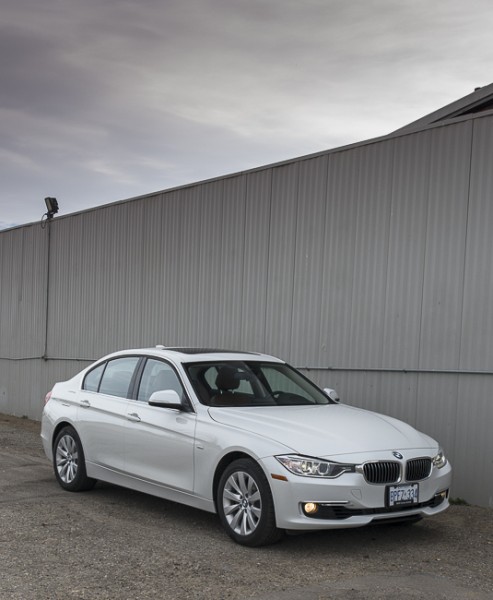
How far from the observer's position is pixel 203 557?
20.3ft

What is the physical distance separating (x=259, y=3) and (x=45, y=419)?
21.6ft

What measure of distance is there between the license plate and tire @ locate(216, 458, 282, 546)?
916 millimetres

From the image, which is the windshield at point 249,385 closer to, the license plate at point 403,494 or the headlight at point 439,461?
the headlight at point 439,461

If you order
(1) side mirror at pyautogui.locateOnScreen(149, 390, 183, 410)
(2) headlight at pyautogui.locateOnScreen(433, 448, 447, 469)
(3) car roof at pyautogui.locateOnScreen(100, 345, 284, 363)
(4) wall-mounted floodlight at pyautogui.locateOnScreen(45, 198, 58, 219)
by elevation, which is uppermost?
(4) wall-mounted floodlight at pyautogui.locateOnScreen(45, 198, 58, 219)

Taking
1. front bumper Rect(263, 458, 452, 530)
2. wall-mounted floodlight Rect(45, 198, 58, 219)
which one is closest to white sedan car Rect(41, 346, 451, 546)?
front bumper Rect(263, 458, 452, 530)

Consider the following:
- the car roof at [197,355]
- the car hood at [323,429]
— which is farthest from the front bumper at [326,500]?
the car roof at [197,355]

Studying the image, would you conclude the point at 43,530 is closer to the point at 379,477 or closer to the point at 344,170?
the point at 379,477

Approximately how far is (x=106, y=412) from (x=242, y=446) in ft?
7.43

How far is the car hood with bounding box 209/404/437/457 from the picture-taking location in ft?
21.1

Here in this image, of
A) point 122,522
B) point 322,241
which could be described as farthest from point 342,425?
point 322,241

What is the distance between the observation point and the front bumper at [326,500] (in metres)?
6.18

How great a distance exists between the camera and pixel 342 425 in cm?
690

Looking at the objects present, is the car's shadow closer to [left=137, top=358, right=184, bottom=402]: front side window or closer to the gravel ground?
the gravel ground

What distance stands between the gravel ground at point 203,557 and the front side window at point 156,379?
116cm
